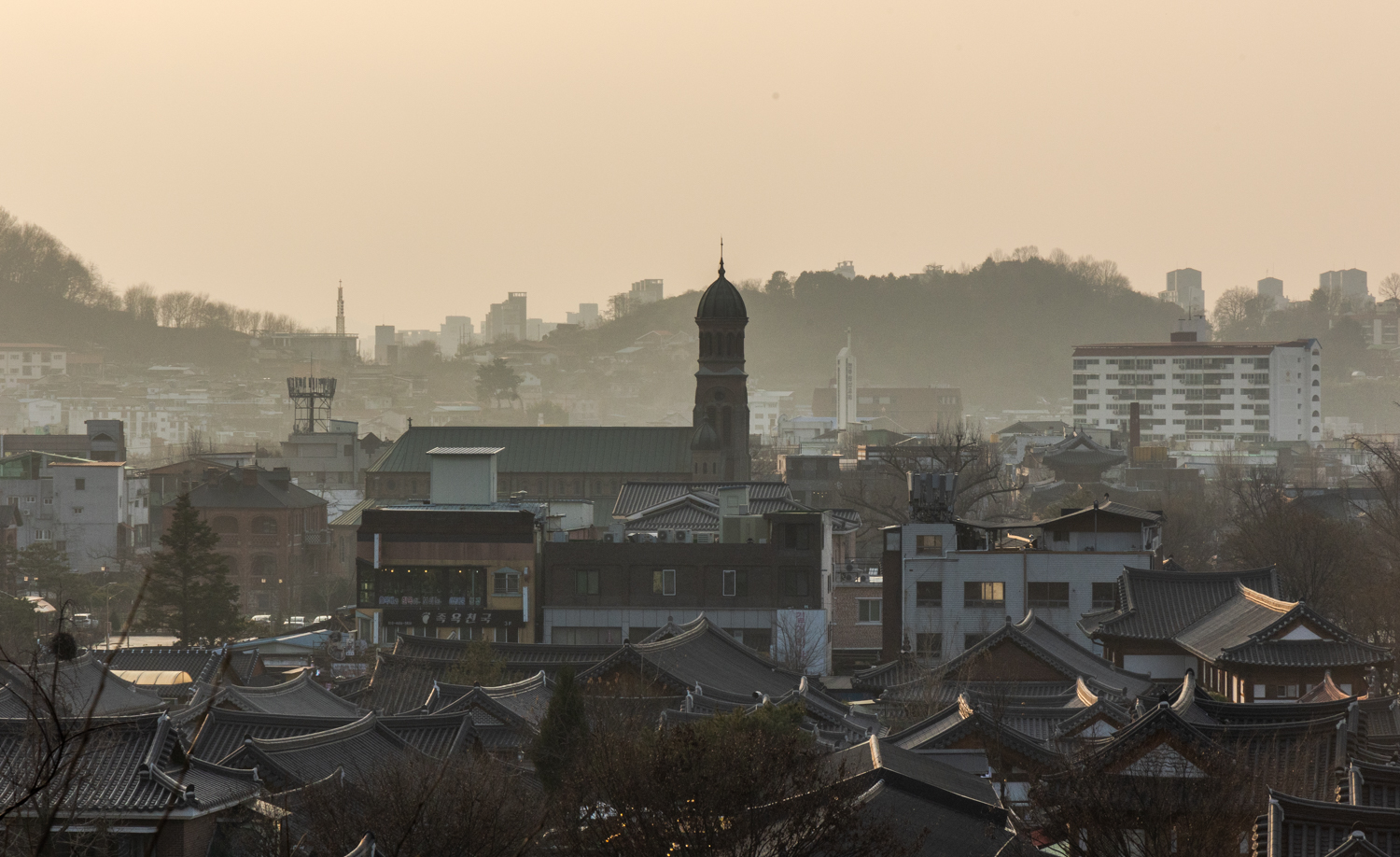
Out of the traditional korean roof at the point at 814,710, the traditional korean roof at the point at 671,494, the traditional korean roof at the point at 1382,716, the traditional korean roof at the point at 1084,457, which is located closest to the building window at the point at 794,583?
the traditional korean roof at the point at 671,494

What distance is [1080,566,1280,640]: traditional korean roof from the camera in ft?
130

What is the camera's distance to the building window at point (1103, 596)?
1806 inches

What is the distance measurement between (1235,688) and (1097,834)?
17.1m

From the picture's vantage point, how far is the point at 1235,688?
34844mm

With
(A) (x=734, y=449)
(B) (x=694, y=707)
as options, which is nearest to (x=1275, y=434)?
(A) (x=734, y=449)

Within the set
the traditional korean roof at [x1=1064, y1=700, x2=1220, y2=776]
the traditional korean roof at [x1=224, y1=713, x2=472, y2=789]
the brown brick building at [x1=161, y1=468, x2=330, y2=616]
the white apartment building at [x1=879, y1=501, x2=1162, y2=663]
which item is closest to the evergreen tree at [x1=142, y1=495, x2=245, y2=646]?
the brown brick building at [x1=161, y1=468, x2=330, y2=616]

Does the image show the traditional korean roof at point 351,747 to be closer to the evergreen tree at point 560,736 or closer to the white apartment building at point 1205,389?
the evergreen tree at point 560,736

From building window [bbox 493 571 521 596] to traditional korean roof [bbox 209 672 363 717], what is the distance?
13251mm

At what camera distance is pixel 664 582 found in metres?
49.5

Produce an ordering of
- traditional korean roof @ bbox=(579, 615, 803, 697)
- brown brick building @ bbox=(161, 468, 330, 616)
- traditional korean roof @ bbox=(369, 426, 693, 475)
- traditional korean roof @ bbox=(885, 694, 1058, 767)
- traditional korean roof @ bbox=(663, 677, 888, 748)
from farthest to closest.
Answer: traditional korean roof @ bbox=(369, 426, 693, 475)
brown brick building @ bbox=(161, 468, 330, 616)
traditional korean roof @ bbox=(579, 615, 803, 697)
traditional korean roof @ bbox=(663, 677, 888, 748)
traditional korean roof @ bbox=(885, 694, 1058, 767)

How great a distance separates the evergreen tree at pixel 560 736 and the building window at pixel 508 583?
23581 mm

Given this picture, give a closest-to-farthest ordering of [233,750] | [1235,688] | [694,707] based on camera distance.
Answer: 1. [233,750]
2. [694,707]
3. [1235,688]

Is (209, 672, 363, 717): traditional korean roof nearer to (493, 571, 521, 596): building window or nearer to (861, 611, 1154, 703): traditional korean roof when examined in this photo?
(861, 611, 1154, 703): traditional korean roof

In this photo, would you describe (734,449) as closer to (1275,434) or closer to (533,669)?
(533,669)
